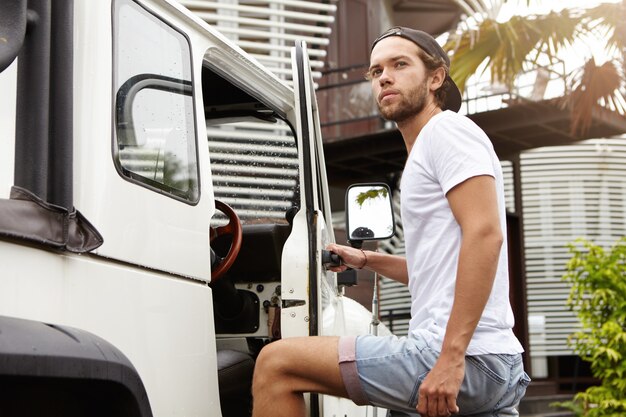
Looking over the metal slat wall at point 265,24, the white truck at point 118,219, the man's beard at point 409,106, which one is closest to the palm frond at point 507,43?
the metal slat wall at point 265,24

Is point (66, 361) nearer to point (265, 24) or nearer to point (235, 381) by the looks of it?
point (235, 381)

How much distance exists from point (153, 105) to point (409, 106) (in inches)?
30.5

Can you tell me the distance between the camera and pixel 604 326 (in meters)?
8.37

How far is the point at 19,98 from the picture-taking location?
2.04m

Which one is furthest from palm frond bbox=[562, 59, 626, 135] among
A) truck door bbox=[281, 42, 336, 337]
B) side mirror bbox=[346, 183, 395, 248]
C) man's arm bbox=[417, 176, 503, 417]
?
man's arm bbox=[417, 176, 503, 417]

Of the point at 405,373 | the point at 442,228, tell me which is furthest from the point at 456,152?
the point at 405,373

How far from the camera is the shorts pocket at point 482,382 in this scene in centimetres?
256

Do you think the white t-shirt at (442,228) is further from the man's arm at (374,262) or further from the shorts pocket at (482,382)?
the man's arm at (374,262)

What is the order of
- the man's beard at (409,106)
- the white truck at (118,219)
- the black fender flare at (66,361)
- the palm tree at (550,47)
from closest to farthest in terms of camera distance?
the black fender flare at (66,361) < the white truck at (118,219) < the man's beard at (409,106) < the palm tree at (550,47)

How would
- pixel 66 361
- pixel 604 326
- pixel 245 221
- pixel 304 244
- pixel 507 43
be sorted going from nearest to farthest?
pixel 66 361
pixel 304 244
pixel 245 221
pixel 604 326
pixel 507 43

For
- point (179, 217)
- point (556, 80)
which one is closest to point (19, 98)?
point (179, 217)

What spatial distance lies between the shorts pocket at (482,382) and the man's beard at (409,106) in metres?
0.76

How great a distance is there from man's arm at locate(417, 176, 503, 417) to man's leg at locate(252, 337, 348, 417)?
Answer: 273mm

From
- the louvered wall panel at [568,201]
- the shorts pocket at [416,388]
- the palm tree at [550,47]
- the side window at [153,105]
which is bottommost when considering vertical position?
the shorts pocket at [416,388]
